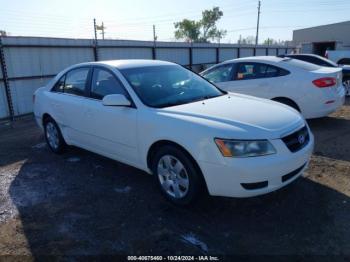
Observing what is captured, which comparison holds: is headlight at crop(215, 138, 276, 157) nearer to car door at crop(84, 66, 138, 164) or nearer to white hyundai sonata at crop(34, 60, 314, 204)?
white hyundai sonata at crop(34, 60, 314, 204)

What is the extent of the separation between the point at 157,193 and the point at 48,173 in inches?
75.5

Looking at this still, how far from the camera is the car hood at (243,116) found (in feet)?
10.7

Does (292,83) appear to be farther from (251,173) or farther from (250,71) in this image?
(251,173)

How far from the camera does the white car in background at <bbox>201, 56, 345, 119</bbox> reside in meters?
6.61

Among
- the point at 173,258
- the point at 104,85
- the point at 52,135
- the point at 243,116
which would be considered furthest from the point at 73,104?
the point at 173,258

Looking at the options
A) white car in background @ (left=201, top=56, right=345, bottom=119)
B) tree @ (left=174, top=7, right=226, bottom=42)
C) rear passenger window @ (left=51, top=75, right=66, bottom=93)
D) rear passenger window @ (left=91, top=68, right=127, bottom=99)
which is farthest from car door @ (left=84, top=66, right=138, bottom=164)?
tree @ (left=174, top=7, right=226, bottom=42)

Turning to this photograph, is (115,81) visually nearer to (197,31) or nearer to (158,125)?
(158,125)

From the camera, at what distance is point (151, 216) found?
3.62 m

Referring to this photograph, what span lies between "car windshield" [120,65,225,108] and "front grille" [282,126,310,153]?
4.19ft

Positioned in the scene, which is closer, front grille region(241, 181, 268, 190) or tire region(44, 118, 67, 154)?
front grille region(241, 181, 268, 190)

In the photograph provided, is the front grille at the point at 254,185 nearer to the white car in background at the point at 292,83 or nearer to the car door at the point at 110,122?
the car door at the point at 110,122

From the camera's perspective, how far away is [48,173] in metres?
5.02

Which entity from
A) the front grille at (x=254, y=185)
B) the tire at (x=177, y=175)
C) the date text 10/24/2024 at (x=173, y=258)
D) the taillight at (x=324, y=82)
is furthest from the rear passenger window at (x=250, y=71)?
the date text 10/24/2024 at (x=173, y=258)

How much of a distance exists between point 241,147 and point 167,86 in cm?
158
